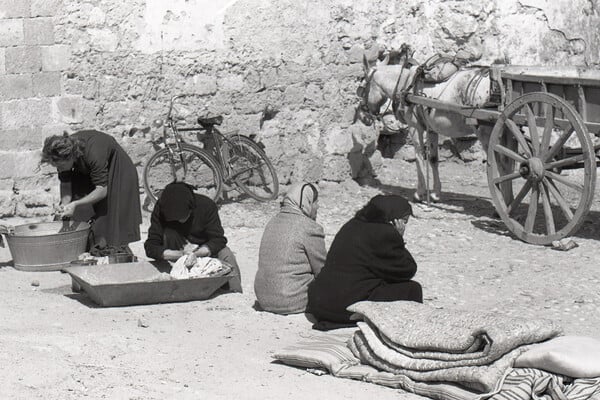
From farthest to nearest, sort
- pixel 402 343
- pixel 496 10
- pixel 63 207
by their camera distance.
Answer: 1. pixel 496 10
2. pixel 63 207
3. pixel 402 343

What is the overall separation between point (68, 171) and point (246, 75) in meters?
3.77

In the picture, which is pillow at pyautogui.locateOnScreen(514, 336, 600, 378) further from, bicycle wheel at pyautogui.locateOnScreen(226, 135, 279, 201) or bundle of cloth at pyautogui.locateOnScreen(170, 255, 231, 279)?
bicycle wheel at pyautogui.locateOnScreen(226, 135, 279, 201)

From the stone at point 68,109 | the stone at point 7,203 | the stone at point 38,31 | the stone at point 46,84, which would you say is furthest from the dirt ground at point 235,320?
the stone at point 38,31

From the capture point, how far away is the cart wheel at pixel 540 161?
376 inches

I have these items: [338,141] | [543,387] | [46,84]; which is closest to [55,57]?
[46,84]

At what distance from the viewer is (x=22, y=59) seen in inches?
424

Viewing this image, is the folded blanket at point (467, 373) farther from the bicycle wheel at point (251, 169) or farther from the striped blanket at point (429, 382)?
the bicycle wheel at point (251, 169)

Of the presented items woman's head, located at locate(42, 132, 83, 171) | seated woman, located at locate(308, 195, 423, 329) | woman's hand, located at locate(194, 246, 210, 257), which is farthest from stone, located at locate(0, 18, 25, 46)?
seated woman, located at locate(308, 195, 423, 329)

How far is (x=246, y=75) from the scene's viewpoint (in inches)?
474

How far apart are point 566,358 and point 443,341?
2.25 ft

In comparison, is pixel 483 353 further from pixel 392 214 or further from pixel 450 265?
pixel 450 265

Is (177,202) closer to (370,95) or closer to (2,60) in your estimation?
(2,60)

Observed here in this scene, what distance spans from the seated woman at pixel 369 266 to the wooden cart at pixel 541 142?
9.34 feet

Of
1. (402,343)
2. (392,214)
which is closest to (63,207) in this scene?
(392,214)
